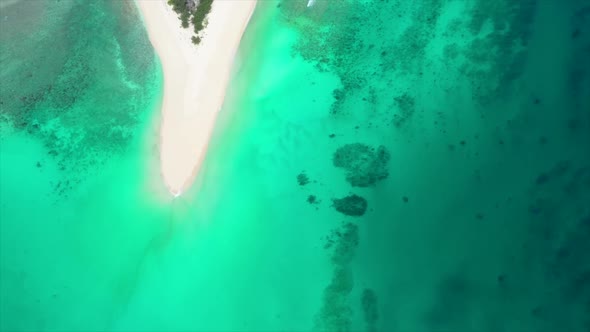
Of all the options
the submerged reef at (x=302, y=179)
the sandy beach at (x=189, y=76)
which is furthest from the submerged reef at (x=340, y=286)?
the sandy beach at (x=189, y=76)

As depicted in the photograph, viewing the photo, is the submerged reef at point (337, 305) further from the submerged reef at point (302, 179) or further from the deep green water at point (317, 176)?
the submerged reef at point (302, 179)

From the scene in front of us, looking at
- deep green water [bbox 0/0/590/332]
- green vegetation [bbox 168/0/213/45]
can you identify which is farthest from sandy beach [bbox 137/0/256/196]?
deep green water [bbox 0/0/590/332]

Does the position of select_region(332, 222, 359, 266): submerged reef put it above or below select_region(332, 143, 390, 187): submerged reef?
below

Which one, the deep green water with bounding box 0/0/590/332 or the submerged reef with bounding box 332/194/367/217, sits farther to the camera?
the submerged reef with bounding box 332/194/367/217

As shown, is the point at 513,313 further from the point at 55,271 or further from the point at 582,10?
the point at 55,271

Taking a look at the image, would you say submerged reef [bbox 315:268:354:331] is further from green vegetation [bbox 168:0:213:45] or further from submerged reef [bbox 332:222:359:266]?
green vegetation [bbox 168:0:213:45]

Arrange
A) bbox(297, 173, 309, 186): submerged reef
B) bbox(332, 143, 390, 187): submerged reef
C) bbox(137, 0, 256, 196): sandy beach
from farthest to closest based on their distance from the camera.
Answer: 1. bbox(137, 0, 256, 196): sandy beach
2. bbox(297, 173, 309, 186): submerged reef
3. bbox(332, 143, 390, 187): submerged reef

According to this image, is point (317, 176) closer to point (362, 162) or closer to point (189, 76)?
point (362, 162)
